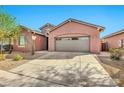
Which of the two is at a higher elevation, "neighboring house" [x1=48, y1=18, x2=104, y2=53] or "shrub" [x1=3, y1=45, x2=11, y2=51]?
"neighboring house" [x1=48, y1=18, x2=104, y2=53]

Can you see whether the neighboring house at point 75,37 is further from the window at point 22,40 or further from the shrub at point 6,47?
the shrub at point 6,47

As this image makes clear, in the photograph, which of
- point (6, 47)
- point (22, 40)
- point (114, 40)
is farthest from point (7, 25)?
point (114, 40)

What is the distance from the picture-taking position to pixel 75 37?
16.0 m

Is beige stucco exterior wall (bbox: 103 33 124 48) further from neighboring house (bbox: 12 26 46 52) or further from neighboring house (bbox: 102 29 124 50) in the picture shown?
neighboring house (bbox: 12 26 46 52)

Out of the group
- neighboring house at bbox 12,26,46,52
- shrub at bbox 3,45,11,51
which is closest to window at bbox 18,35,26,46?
neighboring house at bbox 12,26,46,52

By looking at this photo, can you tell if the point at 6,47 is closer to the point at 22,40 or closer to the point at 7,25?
the point at 22,40

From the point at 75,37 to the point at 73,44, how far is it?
0.90 metres

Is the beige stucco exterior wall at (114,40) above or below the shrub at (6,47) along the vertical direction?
above

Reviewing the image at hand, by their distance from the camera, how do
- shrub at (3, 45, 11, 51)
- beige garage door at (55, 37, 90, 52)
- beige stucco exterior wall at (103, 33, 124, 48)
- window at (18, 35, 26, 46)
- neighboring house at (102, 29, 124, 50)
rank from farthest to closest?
shrub at (3, 45, 11, 51), window at (18, 35, 26, 46), beige stucco exterior wall at (103, 33, 124, 48), neighboring house at (102, 29, 124, 50), beige garage door at (55, 37, 90, 52)

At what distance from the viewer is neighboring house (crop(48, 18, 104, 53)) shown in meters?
14.8

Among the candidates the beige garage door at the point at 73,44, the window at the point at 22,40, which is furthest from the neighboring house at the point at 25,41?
the beige garage door at the point at 73,44

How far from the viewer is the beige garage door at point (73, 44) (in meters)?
15.6

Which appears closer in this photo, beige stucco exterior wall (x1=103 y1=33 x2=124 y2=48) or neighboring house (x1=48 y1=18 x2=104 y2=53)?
neighboring house (x1=48 y1=18 x2=104 y2=53)
